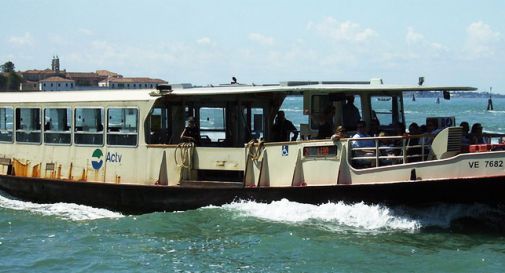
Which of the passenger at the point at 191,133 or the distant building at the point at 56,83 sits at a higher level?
the distant building at the point at 56,83

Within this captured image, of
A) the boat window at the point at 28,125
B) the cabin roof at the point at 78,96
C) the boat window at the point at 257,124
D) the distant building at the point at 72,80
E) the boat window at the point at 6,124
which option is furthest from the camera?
the distant building at the point at 72,80

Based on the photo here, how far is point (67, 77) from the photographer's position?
10094 cm

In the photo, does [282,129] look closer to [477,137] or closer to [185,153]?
[185,153]

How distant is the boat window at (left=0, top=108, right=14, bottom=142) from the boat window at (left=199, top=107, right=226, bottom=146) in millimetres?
5145

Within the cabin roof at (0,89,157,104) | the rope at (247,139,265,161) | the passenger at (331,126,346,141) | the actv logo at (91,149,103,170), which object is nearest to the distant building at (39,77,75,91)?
the cabin roof at (0,89,157,104)

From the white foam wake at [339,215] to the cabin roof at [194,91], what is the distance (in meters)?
2.10

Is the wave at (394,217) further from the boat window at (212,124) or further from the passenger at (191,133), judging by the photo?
the boat window at (212,124)

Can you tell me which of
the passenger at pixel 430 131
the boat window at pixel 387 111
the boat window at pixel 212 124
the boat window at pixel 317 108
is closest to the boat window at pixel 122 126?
the boat window at pixel 212 124

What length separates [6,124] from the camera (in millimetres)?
20047

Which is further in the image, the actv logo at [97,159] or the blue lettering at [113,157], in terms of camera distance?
the actv logo at [97,159]

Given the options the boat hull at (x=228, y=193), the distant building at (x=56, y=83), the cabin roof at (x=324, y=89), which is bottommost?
the boat hull at (x=228, y=193)

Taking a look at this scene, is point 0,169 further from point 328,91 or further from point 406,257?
point 406,257

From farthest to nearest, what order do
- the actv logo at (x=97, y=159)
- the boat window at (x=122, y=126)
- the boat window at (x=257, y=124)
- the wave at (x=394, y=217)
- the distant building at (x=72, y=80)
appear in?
1. the distant building at (x=72, y=80)
2. the actv logo at (x=97, y=159)
3. the boat window at (x=122, y=126)
4. the boat window at (x=257, y=124)
5. the wave at (x=394, y=217)

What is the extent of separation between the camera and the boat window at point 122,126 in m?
17.2
